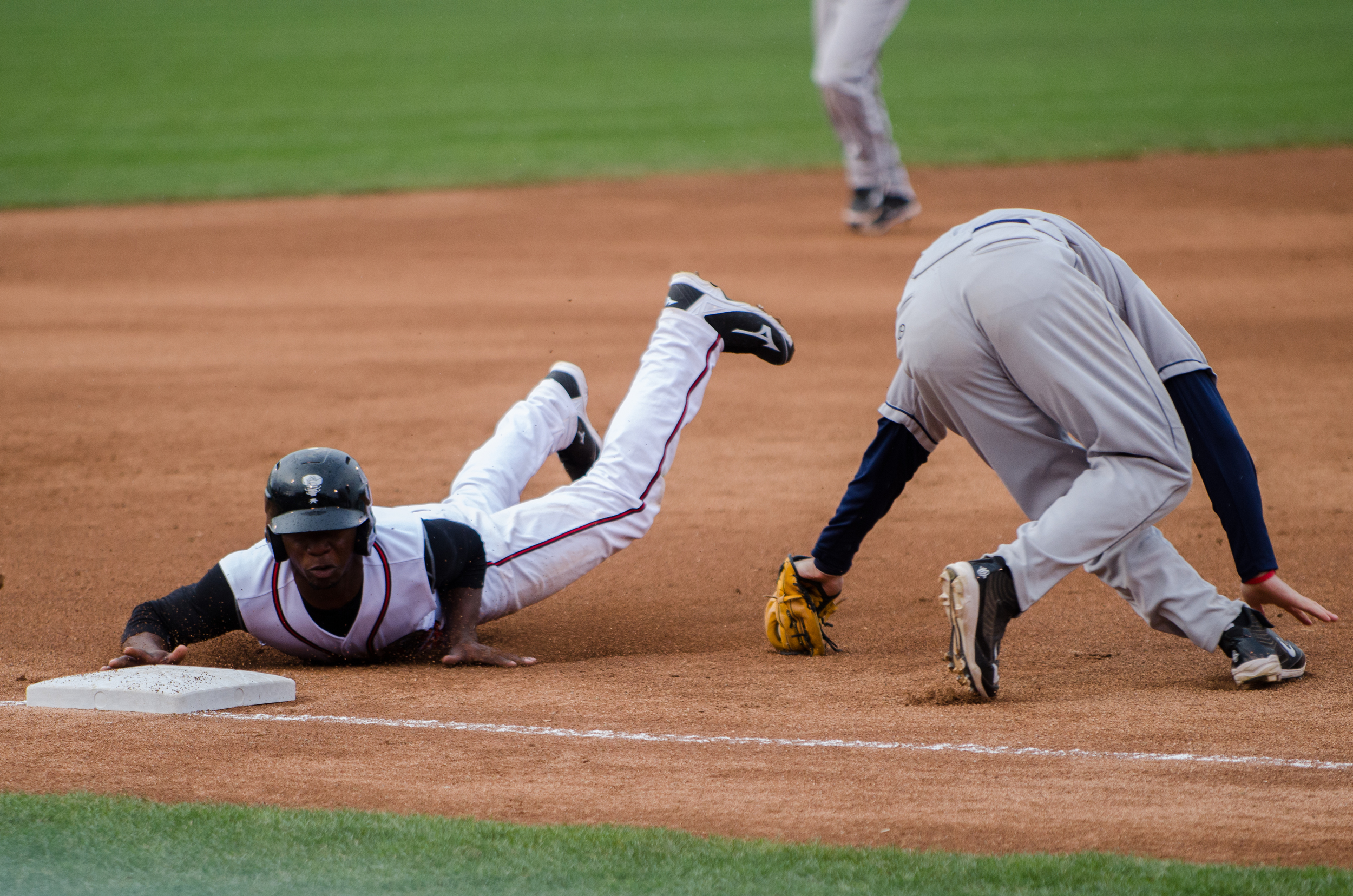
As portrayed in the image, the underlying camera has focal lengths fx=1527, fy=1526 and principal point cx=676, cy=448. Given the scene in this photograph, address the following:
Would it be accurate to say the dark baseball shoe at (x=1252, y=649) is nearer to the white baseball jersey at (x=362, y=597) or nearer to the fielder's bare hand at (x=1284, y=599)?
the fielder's bare hand at (x=1284, y=599)

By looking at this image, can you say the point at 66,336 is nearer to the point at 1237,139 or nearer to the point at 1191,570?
the point at 1191,570

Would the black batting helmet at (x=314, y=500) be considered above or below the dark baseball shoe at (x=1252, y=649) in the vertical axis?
above

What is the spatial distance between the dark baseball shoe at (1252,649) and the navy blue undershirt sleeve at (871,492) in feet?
2.98

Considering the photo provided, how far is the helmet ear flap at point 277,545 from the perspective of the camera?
3971 millimetres

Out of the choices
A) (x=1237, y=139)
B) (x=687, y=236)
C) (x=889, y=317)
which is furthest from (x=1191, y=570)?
(x=1237, y=139)

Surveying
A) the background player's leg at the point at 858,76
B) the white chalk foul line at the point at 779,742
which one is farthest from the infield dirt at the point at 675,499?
the background player's leg at the point at 858,76

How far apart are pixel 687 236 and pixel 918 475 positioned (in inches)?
222

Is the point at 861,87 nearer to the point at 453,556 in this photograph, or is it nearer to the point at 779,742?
the point at 453,556

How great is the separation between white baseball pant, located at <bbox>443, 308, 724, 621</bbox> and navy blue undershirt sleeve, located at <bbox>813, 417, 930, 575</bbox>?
69cm

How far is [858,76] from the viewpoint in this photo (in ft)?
36.1

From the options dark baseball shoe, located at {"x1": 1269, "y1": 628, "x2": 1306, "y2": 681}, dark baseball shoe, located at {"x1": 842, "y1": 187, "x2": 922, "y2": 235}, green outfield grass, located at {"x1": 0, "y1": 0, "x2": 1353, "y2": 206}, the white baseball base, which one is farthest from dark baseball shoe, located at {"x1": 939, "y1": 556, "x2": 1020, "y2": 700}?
green outfield grass, located at {"x1": 0, "y1": 0, "x2": 1353, "y2": 206}

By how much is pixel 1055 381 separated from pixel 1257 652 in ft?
2.92

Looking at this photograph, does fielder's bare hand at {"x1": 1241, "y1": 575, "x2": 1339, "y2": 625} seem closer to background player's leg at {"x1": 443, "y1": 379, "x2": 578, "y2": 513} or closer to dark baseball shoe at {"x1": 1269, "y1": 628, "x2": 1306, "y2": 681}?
dark baseball shoe at {"x1": 1269, "y1": 628, "x2": 1306, "y2": 681}

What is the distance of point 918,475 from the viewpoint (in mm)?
6730
